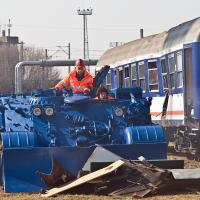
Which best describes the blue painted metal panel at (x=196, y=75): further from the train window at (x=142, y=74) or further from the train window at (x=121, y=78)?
the train window at (x=121, y=78)

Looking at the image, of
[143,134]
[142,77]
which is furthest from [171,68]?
[143,134]

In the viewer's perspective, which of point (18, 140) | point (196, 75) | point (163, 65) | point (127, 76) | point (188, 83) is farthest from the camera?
point (127, 76)

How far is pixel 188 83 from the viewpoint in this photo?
15953 millimetres

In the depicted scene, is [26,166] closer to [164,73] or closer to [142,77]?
[164,73]

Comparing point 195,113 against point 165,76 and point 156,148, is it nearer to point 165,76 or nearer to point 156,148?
point 165,76

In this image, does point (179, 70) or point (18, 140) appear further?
point (179, 70)

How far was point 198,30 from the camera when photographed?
15.4m

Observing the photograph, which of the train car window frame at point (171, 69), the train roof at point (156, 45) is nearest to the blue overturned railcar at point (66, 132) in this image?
the train roof at point (156, 45)

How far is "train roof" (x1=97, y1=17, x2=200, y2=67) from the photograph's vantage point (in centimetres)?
1598

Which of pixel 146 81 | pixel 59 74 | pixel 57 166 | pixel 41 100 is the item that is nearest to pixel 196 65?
pixel 146 81

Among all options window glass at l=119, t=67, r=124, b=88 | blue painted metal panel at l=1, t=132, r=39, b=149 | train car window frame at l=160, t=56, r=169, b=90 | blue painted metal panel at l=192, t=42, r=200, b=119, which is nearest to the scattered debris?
blue painted metal panel at l=1, t=132, r=39, b=149

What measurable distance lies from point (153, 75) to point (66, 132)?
877cm

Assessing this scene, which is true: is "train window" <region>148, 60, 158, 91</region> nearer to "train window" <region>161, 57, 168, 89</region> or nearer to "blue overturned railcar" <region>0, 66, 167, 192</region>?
"train window" <region>161, 57, 168, 89</region>

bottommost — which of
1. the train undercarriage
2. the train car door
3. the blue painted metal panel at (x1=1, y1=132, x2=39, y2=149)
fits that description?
the train undercarriage
